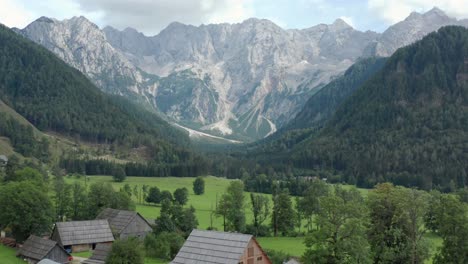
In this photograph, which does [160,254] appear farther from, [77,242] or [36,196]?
[36,196]

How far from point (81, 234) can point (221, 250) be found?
1788 inches

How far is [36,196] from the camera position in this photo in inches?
3989

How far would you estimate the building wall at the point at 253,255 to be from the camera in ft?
213

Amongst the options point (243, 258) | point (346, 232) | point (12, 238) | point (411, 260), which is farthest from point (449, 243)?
point (12, 238)

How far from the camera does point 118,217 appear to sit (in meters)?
111

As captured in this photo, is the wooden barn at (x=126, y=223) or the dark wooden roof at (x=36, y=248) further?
the wooden barn at (x=126, y=223)

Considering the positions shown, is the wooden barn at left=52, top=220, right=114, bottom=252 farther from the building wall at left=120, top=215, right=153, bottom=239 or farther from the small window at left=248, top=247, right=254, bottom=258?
the small window at left=248, top=247, right=254, bottom=258

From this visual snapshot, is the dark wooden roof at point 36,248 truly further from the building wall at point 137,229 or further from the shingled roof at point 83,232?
Result: the building wall at point 137,229

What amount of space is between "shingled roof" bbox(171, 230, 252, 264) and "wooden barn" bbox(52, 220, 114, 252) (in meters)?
38.3

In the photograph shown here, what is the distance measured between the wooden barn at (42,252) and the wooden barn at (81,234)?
6.48m

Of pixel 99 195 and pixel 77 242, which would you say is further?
pixel 99 195

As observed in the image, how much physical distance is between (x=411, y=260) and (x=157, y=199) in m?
109

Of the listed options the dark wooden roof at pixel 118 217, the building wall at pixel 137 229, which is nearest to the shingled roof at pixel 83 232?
the dark wooden roof at pixel 118 217

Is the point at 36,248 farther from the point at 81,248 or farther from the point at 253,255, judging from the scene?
the point at 253,255
